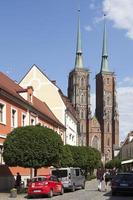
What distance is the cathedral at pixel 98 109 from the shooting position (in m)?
174

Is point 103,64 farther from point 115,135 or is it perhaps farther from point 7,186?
point 7,186

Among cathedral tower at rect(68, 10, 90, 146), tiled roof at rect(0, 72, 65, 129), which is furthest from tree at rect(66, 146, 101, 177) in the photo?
cathedral tower at rect(68, 10, 90, 146)

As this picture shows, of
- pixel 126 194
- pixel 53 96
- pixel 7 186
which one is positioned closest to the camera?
pixel 126 194

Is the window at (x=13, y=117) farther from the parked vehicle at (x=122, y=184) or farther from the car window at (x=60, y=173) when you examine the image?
the parked vehicle at (x=122, y=184)

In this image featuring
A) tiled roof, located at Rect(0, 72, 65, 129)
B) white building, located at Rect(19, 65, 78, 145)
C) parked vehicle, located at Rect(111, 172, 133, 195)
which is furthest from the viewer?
white building, located at Rect(19, 65, 78, 145)

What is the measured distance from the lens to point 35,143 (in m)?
37.7

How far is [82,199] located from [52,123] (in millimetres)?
32354

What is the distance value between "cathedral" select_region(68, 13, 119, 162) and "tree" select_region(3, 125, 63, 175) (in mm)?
131801

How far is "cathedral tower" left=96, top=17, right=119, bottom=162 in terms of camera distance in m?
175

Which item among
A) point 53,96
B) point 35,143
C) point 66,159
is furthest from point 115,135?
point 35,143

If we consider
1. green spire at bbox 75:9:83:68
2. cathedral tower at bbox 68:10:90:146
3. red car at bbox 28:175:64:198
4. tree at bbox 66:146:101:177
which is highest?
green spire at bbox 75:9:83:68

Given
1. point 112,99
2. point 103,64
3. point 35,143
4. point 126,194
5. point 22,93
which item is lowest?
point 126,194

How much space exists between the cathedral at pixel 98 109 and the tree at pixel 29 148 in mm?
131801

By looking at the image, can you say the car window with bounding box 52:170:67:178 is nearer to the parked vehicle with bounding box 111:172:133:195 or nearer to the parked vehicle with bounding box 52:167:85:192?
the parked vehicle with bounding box 52:167:85:192
